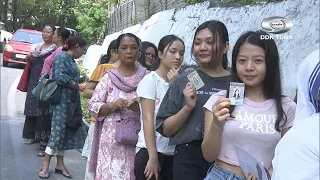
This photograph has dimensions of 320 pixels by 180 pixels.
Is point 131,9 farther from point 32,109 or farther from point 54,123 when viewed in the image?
point 54,123

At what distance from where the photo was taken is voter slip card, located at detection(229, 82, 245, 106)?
7.37 ft

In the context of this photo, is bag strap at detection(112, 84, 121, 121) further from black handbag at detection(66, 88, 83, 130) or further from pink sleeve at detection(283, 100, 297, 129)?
black handbag at detection(66, 88, 83, 130)

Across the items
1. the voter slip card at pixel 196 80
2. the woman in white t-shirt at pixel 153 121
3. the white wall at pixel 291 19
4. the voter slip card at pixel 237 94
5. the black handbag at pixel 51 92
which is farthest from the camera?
the black handbag at pixel 51 92

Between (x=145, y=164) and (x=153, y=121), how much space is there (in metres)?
0.32

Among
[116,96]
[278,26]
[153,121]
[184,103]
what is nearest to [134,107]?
[116,96]

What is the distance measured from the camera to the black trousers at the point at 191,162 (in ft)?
9.46

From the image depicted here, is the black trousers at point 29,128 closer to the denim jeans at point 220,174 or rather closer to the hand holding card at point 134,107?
the hand holding card at point 134,107

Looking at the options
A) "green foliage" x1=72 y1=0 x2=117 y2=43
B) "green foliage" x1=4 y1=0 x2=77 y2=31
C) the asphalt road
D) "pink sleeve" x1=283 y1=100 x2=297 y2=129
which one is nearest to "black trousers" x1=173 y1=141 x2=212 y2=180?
"pink sleeve" x1=283 y1=100 x2=297 y2=129

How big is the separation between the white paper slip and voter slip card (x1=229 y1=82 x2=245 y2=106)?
0.79 ft

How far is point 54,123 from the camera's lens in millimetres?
5574

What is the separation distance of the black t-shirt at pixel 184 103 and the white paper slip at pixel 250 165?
0.52 meters

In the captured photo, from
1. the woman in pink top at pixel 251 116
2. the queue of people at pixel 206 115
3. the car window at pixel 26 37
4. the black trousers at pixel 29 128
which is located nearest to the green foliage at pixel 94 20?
the car window at pixel 26 37

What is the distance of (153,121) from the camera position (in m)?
3.33

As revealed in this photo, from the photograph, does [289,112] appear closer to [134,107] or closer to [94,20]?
[134,107]
